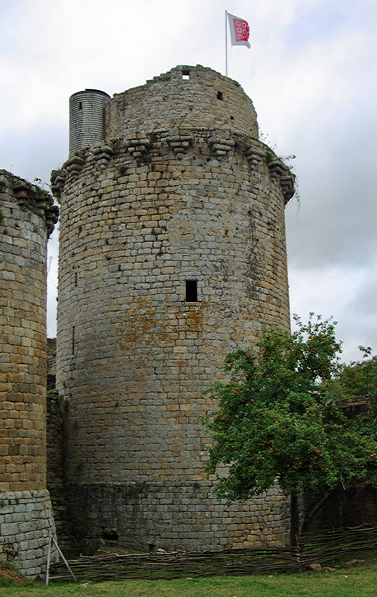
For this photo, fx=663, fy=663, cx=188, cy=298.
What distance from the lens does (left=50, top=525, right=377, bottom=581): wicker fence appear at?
12671 millimetres

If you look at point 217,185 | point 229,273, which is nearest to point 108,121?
point 217,185

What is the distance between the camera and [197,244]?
16953 mm

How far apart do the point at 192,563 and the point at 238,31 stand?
1621 centimetres

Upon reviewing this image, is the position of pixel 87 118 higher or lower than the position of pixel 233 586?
higher

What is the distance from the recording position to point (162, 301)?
16562mm

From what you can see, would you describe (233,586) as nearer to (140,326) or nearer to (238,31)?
(140,326)

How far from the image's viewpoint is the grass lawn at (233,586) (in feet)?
34.4

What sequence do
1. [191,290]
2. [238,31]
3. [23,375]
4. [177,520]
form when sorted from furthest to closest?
[238,31] → [191,290] → [177,520] → [23,375]

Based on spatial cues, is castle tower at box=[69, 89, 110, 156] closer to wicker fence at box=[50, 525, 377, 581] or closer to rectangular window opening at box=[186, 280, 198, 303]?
rectangular window opening at box=[186, 280, 198, 303]

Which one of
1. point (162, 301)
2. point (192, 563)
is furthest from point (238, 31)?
point (192, 563)

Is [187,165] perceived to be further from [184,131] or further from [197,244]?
[197,244]

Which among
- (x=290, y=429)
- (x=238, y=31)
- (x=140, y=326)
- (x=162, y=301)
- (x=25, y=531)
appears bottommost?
(x=25, y=531)

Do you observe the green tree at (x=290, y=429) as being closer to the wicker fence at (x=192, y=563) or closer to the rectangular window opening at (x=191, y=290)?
the wicker fence at (x=192, y=563)

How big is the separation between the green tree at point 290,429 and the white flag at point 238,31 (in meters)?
11.2
